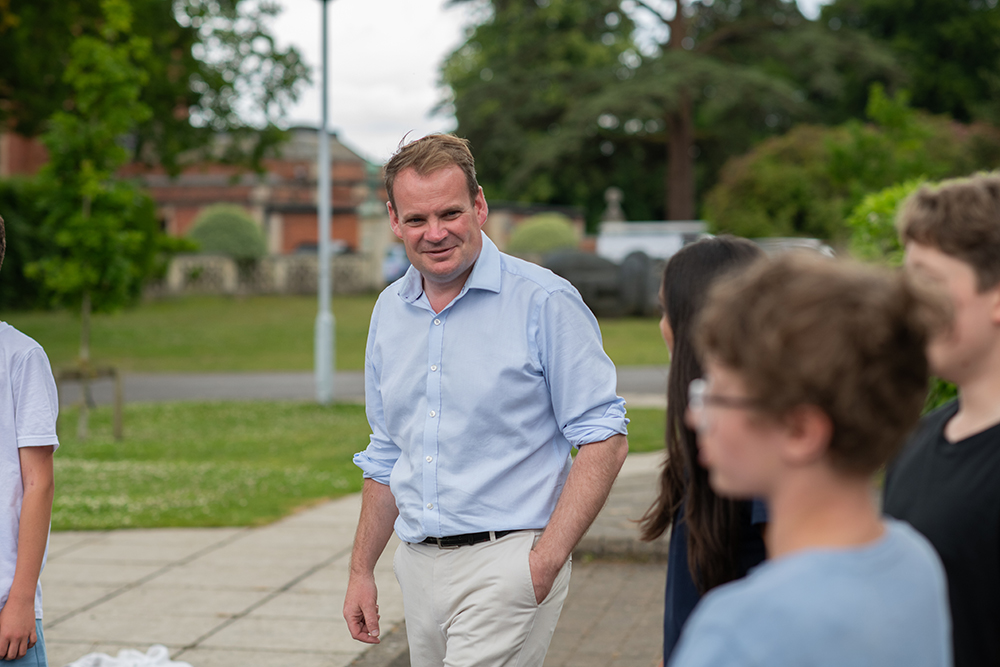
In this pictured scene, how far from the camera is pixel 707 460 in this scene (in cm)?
134

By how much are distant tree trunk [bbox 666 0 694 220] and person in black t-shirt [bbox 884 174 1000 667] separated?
36183mm

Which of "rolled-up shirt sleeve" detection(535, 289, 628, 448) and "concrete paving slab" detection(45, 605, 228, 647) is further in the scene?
"concrete paving slab" detection(45, 605, 228, 647)

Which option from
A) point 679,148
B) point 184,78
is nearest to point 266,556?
point 184,78

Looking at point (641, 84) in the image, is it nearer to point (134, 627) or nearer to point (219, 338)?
point (219, 338)

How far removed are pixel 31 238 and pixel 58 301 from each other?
20.4m

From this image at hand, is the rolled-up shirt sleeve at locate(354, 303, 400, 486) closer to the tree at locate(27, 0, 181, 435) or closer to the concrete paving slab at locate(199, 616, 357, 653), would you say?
the concrete paving slab at locate(199, 616, 357, 653)

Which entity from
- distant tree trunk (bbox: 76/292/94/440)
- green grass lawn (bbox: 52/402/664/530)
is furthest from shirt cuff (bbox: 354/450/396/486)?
distant tree trunk (bbox: 76/292/94/440)

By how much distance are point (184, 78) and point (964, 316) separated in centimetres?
2416

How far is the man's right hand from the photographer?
297 cm

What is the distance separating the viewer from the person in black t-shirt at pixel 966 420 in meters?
1.76

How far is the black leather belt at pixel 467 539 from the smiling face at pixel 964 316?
1.27 meters

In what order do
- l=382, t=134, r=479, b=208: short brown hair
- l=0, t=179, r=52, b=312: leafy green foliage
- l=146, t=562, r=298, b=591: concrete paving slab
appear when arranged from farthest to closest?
l=0, t=179, r=52, b=312: leafy green foliage < l=146, t=562, r=298, b=591: concrete paving slab < l=382, t=134, r=479, b=208: short brown hair

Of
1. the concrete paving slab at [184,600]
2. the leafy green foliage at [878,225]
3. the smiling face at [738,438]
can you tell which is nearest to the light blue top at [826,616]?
the smiling face at [738,438]

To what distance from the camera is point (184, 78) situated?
24000mm
